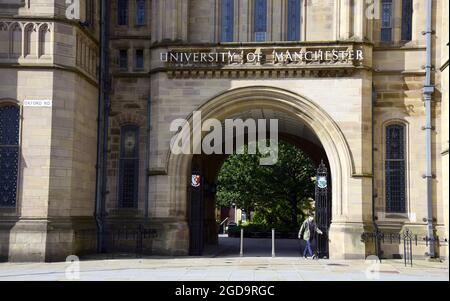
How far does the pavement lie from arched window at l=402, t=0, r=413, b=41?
6919 mm

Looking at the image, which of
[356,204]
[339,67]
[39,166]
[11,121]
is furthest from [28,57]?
[356,204]

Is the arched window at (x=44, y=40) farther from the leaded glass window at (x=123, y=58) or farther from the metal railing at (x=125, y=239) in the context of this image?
the metal railing at (x=125, y=239)

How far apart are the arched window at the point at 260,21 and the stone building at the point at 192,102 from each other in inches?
1.8

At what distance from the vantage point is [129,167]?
2180 cm

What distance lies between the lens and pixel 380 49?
2091cm

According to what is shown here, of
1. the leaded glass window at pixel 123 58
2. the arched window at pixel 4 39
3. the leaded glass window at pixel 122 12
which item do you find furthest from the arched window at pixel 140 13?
the arched window at pixel 4 39

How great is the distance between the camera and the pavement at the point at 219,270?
14609 millimetres

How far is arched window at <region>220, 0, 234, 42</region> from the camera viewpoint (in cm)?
2180

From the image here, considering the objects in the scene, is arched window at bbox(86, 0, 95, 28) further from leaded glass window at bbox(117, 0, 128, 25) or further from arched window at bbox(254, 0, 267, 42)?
arched window at bbox(254, 0, 267, 42)

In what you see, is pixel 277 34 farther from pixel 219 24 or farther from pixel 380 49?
pixel 380 49

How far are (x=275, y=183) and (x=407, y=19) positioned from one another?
23.0 metres

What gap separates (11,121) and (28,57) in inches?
72.5

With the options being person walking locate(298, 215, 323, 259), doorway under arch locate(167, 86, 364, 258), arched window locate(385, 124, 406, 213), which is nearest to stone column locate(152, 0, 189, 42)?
doorway under arch locate(167, 86, 364, 258)

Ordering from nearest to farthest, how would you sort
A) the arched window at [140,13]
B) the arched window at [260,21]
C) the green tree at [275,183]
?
the arched window at [260,21]
the arched window at [140,13]
the green tree at [275,183]
